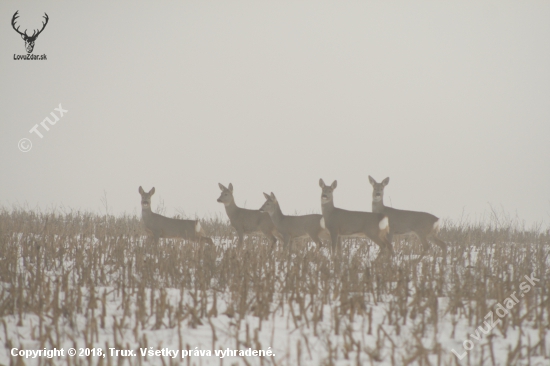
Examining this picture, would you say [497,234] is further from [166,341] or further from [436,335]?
[166,341]

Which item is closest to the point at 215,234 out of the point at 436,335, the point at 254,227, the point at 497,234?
the point at 254,227

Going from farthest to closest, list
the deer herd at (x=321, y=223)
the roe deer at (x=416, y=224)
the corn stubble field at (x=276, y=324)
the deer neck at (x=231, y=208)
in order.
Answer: the deer neck at (x=231, y=208) → the roe deer at (x=416, y=224) → the deer herd at (x=321, y=223) → the corn stubble field at (x=276, y=324)

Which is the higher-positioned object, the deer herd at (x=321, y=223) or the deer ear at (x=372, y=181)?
the deer ear at (x=372, y=181)

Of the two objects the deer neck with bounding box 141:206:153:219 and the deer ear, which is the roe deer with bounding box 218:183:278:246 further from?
the deer ear

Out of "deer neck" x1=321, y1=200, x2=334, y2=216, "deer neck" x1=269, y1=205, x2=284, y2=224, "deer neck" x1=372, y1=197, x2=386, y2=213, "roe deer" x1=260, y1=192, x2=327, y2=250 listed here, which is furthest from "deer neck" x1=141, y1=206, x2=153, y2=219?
"deer neck" x1=372, y1=197, x2=386, y2=213

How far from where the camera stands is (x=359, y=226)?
36.0 feet

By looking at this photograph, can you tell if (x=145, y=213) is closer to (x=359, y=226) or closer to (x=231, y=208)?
(x=231, y=208)

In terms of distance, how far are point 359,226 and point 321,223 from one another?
3.51ft

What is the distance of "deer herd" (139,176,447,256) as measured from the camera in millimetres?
11000

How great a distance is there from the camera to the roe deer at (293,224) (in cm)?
1207

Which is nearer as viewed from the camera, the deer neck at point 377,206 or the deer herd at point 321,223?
the deer herd at point 321,223

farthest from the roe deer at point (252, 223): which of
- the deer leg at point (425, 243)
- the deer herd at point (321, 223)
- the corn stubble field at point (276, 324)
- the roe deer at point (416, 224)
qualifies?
the corn stubble field at point (276, 324)

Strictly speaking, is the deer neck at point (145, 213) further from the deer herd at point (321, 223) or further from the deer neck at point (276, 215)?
the deer neck at point (276, 215)

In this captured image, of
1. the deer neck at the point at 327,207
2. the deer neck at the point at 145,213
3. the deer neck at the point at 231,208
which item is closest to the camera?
the deer neck at the point at 327,207
